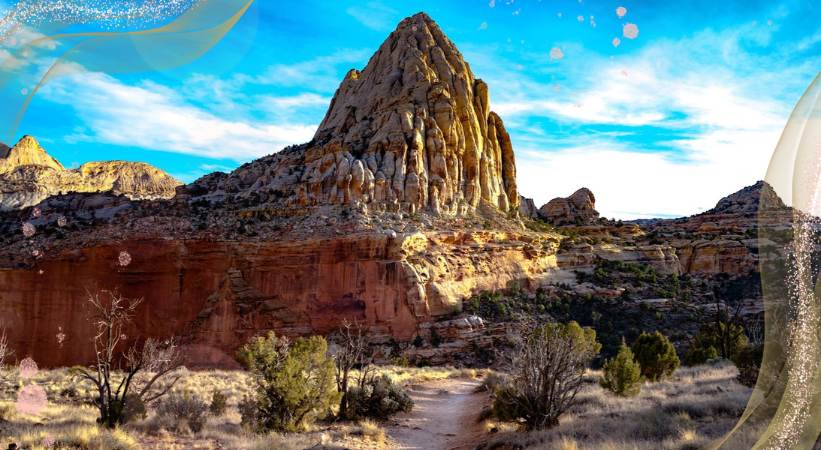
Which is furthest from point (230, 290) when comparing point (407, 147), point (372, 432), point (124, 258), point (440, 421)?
point (372, 432)

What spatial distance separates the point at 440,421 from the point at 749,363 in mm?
9964

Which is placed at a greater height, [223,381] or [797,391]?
→ [797,391]

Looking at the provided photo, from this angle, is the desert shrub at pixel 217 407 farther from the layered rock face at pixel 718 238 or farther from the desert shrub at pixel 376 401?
the layered rock face at pixel 718 238

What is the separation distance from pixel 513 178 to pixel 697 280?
67.4 feet

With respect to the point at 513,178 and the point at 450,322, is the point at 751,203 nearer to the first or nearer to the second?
the point at 513,178

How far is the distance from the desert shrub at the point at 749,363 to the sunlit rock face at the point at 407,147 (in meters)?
30.2

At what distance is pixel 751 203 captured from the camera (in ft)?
231

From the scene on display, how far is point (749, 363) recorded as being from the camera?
1523 centimetres

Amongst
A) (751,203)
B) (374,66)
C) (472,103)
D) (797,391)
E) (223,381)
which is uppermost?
(374,66)

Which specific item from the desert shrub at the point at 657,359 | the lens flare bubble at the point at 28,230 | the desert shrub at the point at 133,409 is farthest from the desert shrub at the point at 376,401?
the lens flare bubble at the point at 28,230

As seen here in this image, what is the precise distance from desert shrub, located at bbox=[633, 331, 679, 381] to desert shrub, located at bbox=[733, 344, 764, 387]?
5.37 meters

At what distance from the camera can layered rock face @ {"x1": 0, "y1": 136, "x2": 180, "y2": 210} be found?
75.7 m

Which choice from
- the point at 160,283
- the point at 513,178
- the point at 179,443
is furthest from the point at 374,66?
the point at 179,443
